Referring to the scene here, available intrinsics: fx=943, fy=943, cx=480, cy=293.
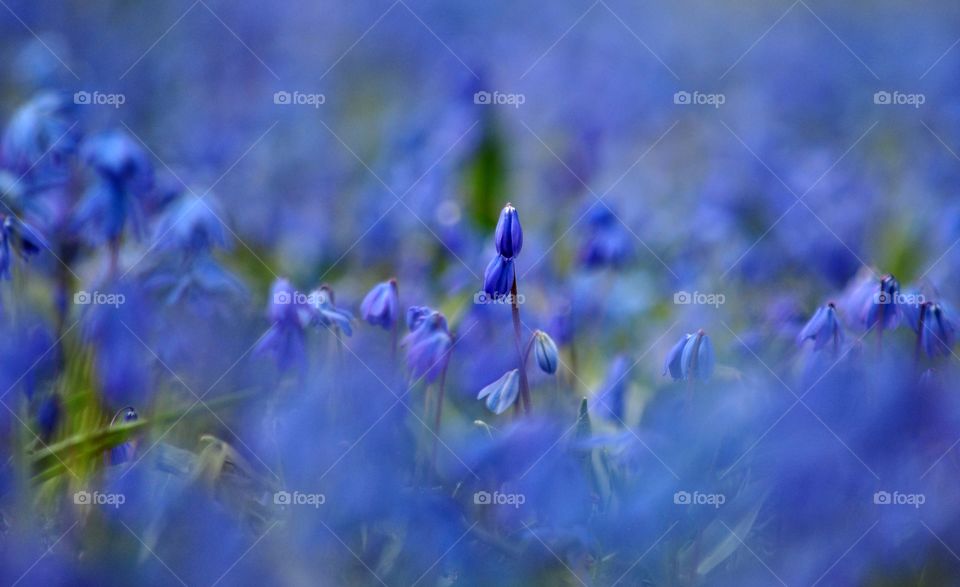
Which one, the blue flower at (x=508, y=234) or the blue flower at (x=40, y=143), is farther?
the blue flower at (x=40, y=143)

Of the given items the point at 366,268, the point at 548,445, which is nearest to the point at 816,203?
the point at 548,445

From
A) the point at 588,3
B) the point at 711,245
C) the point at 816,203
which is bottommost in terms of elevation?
the point at 711,245

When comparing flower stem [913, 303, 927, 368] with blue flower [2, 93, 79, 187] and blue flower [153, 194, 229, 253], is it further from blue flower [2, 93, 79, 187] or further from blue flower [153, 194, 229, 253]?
blue flower [2, 93, 79, 187]

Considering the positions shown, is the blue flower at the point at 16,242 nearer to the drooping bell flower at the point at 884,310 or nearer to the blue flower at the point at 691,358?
the blue flower at the point at 691,358

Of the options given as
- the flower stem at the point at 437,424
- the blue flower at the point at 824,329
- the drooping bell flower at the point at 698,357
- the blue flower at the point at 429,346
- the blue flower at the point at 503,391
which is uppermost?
the blue flower at the point at 824,329

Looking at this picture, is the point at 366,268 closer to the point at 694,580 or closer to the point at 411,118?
the point at 411,118

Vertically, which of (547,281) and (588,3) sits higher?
(588,3)

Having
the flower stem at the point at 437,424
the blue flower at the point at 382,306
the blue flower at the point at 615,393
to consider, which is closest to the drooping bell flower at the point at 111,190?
the blue flower at the point at 382,306

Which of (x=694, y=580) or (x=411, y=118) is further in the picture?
(x=411, y=118)
